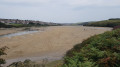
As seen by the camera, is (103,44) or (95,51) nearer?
(95,51)

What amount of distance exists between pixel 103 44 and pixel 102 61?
1.98 metres

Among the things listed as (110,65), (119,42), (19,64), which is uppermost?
(119,42)

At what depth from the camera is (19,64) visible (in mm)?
7590

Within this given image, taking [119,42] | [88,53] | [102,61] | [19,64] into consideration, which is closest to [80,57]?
[88,53]

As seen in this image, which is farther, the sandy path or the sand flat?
the sand flat

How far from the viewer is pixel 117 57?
492 centimetres

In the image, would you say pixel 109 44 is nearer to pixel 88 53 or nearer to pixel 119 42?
pixel 119 42

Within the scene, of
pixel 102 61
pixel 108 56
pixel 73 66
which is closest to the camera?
pixel 73 66

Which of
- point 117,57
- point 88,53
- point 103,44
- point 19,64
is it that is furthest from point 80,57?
point 19,64

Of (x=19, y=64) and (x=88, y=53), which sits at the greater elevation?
(x=88, y=53)

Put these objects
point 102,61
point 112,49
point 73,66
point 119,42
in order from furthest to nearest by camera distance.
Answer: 1. point 119,42
2. point 112,49
3. point 102,61
4. point 73,66

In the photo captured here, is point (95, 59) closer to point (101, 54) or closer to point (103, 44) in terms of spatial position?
point (101, 54)

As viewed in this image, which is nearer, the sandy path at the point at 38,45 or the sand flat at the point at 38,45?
the sandy path at the point at 38,45

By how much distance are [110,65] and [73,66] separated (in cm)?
126
